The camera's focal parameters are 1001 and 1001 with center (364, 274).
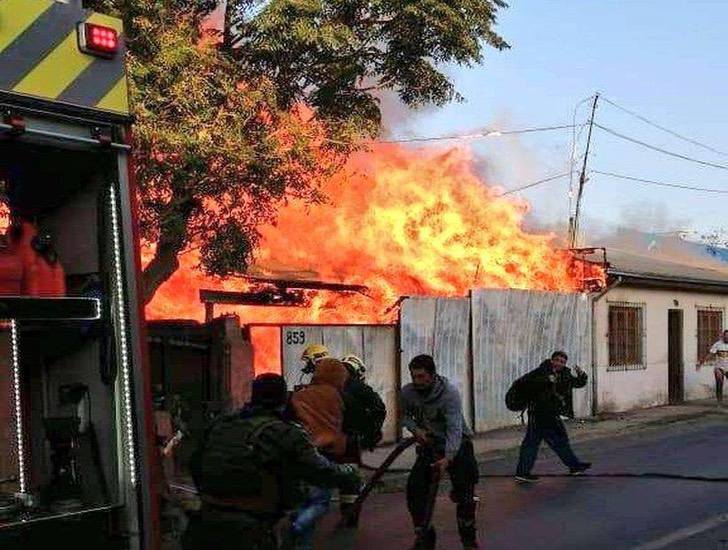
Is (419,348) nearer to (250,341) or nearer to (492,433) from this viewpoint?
(492,433)

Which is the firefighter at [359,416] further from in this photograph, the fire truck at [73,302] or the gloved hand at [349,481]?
the fire truck at [73,302]

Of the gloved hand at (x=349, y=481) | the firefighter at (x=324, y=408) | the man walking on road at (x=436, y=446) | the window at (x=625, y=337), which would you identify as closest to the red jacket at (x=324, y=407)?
the firefighter at (x=324, y=408)

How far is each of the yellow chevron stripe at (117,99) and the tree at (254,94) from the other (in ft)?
25.3

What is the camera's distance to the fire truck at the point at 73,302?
2834 mm

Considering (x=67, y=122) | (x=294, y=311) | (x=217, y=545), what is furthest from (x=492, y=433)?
(x=67, y=122)

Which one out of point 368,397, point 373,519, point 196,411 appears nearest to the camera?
point 368,397

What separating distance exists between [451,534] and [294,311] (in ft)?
24.9

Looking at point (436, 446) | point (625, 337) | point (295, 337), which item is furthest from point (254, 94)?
point (625, 337)

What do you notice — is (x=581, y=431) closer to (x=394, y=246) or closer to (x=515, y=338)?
(x=515, y=338)

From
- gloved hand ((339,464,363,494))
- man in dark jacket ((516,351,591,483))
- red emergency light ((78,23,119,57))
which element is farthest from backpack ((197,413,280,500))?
man in dark jacket ((516,351,591,483))

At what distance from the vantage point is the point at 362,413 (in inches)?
315

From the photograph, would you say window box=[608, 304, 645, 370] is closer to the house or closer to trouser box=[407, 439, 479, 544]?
the house

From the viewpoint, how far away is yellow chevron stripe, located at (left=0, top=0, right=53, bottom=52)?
8.97 feet

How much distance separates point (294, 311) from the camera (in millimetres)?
15555
